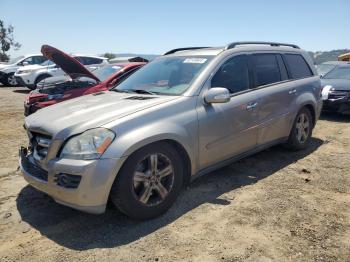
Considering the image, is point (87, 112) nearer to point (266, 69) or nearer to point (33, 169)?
point (33, 169)

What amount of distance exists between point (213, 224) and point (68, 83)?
5637mm

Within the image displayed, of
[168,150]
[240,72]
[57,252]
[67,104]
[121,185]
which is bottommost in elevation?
[57,252]

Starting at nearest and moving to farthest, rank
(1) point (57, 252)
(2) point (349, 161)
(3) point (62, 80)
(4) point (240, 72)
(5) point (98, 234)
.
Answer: (1) point (57, 252) → (5) point (98, 234) → (4) point (240, 72) → (2) point (349, 161) → (3) point (62, 80)

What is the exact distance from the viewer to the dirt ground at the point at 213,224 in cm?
309

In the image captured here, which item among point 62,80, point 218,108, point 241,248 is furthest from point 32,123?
point 62,80

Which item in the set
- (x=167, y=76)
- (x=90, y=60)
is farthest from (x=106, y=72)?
(x=90, y=60)

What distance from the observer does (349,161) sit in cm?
550

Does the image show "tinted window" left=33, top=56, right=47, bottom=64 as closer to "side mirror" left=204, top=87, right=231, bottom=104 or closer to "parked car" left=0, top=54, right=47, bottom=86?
"parked car" left=0, top=54, right=47, bottom=86

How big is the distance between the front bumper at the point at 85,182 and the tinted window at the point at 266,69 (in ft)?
8.36

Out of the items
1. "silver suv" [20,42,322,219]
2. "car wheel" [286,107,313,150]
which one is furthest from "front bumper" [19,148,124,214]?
"car wheel" [286,107,313,150]

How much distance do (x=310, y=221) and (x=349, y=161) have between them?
232cm

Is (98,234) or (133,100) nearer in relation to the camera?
(98,234)

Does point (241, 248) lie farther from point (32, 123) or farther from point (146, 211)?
point (32, 123)

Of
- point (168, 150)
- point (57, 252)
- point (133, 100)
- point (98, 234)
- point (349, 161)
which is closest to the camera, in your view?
point (57, 252)
